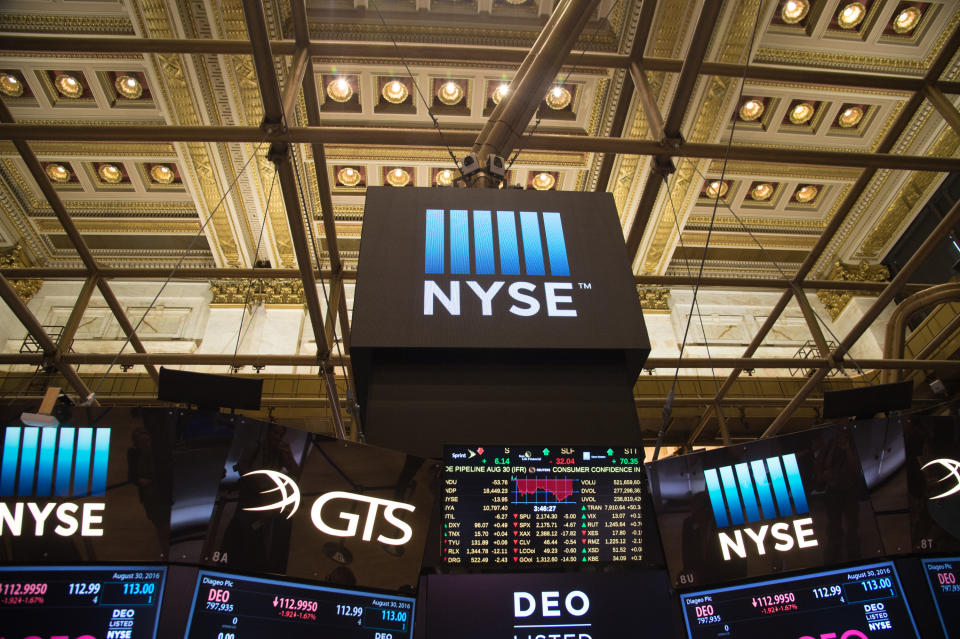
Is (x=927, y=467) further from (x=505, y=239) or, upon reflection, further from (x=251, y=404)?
(x=251, y=404)

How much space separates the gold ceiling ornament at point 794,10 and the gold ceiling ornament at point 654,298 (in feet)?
26.6

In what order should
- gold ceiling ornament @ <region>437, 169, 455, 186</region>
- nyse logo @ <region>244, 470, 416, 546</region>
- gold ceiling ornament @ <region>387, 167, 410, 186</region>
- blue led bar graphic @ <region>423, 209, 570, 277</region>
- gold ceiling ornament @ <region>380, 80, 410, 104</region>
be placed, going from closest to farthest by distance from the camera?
nyse logo @ <region>244, 470, 416, 546</region>, blue led bar graphic @ <region>423, 209, 570, 277</region>, gold ceiling ornament @ <region>380, 80, 410, 104</region>, gold ceiling ornament @ <region>437, 169, 455, 186</region>, gold ceiling ornament @ <region>387, 167, 410, 186</region>

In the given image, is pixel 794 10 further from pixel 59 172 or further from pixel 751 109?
pixel 59 172

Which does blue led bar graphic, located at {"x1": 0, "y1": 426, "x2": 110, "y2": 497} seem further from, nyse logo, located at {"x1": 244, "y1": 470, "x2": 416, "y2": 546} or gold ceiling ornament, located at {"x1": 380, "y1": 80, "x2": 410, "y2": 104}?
gold ceiling ornament, located at {"x1": 380, "y1": 80, "x2": 410, "y2": 104}

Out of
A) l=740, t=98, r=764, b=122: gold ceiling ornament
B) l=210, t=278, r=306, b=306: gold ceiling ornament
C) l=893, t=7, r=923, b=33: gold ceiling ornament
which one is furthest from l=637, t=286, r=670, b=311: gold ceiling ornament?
l=210, t=278, r=306, b=306: gold ceiling ornament

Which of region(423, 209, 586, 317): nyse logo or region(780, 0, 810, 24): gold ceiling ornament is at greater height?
region(780, 0, 810, 24): gold ceiling ornament

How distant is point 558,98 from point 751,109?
16.2 ft

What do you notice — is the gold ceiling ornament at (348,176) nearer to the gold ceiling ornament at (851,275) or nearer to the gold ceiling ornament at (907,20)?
the gold ceiling ornament at (907,20)

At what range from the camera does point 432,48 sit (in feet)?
31.3

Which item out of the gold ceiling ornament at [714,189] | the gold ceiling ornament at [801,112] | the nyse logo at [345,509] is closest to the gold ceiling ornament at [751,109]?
the gold ceiling ornament at [801,112]

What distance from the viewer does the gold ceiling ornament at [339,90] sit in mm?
14656

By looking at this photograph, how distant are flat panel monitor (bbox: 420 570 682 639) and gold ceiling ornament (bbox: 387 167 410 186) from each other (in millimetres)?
14681

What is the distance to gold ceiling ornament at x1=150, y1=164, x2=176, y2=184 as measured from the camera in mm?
17022

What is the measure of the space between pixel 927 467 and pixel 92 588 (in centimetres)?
575
